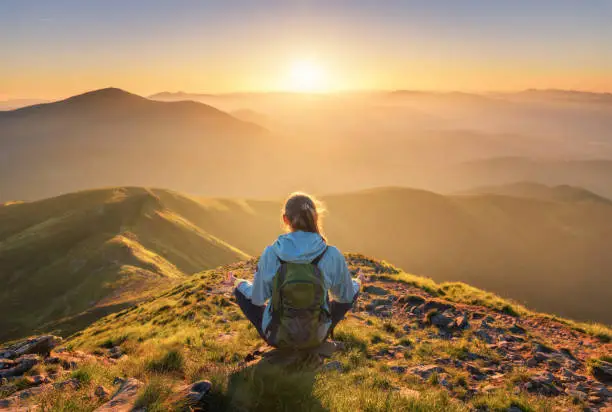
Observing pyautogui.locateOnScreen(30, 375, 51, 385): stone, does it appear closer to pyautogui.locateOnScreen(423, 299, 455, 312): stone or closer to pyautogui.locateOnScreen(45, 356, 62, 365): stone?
pyautogui.locateOnScreen(45, 356, 62, 365): stone

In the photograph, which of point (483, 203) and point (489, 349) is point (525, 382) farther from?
point (483, 203)

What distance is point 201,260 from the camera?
254 feet

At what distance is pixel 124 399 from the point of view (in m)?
4.69

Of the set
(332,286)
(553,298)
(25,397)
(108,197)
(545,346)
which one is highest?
(332,286)

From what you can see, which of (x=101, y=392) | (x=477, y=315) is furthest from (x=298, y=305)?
(x=477, y=315)

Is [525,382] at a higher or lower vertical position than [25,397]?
lower

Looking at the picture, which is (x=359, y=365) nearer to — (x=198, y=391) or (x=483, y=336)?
(x=198, y=391)

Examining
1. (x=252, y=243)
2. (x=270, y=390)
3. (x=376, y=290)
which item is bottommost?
(x=252, y=243)

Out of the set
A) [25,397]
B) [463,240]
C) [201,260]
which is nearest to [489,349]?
[25,397]

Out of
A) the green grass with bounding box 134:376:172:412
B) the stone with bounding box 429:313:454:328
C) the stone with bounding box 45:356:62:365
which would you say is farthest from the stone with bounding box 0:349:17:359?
the stone with bounding box 429:313:454:328

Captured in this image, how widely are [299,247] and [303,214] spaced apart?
1.92 ft

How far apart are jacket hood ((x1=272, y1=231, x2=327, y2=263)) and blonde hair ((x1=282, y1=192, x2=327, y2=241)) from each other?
6.8 inches

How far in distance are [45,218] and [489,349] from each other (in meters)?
109

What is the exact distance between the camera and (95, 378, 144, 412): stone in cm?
439
